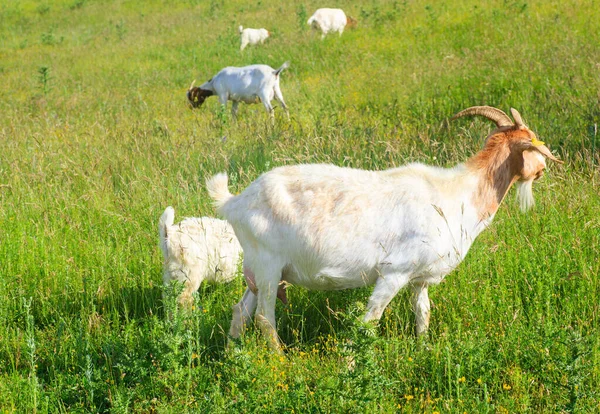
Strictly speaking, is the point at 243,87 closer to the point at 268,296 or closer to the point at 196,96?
the point at 196,96

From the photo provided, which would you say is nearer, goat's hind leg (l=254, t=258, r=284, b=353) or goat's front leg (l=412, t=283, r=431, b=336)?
goat's hind leg (l=254, t=258, r=284, b=353)

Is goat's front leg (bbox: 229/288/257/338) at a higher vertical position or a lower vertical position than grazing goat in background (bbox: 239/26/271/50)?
lower

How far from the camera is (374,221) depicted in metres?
4.12

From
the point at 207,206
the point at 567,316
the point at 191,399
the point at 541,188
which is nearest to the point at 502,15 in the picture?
the point at 541,188

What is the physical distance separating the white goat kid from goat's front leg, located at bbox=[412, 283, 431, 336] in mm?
1486

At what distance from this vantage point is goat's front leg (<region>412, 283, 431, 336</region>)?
4367 mm

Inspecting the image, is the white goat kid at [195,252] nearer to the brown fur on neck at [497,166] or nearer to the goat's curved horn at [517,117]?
the brown fur on neck at [497,166]

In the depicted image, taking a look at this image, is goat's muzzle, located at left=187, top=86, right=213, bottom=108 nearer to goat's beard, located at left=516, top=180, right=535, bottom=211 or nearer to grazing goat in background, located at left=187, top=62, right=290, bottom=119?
grazing goat in background, located at left=187, top=62, right=290, bottom=119

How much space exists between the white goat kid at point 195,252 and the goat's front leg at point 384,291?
1404mm

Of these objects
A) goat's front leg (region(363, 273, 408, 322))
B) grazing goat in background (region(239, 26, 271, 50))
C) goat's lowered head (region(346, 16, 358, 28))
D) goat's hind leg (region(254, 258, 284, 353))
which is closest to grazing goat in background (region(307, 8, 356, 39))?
goat's lowered head (region(346, 16, 358, 28))

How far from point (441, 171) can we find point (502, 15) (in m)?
9.85

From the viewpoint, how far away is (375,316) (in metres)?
4.05

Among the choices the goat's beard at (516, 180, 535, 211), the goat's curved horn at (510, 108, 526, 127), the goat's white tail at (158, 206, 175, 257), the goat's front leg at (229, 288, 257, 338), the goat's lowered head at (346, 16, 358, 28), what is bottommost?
the goat's front leg at (229, 288, 257, 338)

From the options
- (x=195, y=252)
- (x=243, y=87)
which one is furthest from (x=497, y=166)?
(x=243, y=87)
